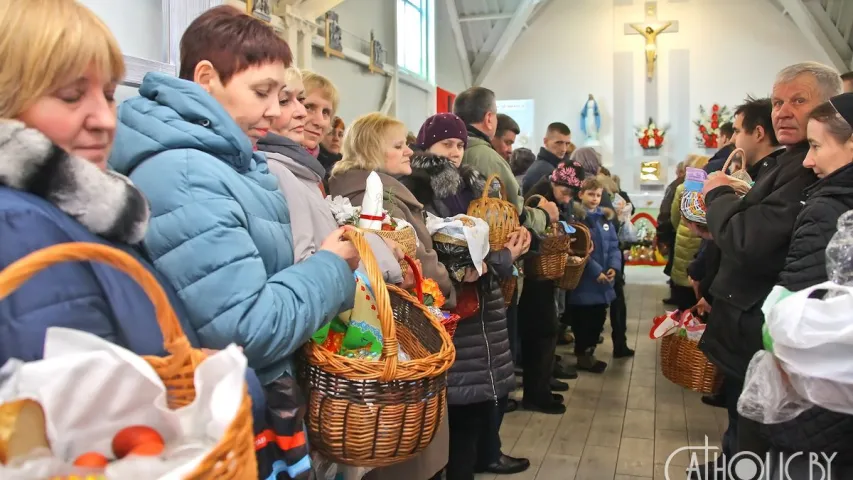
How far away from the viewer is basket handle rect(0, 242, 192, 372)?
71 cm

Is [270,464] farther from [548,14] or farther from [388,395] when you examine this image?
[548,14]

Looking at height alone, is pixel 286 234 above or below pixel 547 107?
below

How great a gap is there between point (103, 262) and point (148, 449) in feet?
0.73

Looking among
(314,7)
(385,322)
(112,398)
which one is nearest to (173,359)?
(112,398)

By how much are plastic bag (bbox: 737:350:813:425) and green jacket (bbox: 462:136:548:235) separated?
156cm

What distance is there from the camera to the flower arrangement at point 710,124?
1084 cm

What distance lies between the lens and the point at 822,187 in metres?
1.90

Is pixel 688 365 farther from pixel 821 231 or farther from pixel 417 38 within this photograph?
pixel 417 38

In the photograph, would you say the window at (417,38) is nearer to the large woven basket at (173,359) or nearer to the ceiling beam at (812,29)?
the ceiling beam at (812,29)

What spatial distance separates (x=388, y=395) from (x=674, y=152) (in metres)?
10.9

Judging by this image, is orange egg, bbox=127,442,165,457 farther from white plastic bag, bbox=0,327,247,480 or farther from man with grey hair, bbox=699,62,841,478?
man with grey hair, bbox=699,62,841,478

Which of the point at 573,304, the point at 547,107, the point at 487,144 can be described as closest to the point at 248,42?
the point at 487,144

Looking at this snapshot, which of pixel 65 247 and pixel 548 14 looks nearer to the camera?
pixel 65 247

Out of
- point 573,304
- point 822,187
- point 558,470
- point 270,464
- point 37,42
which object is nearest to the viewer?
point 37,42
